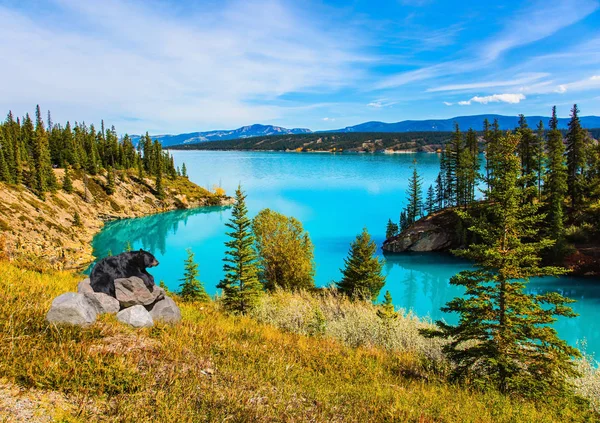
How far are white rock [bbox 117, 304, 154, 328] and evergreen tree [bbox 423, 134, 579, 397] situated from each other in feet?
27.3

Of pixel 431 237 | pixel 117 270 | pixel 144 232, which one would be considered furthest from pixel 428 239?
pixel 144 232

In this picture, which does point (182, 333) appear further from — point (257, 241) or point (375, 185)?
point (375, 185)

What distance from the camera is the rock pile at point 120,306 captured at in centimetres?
696

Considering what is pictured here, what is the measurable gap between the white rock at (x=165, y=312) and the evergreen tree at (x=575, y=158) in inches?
2128

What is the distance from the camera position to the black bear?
10305 millimetres

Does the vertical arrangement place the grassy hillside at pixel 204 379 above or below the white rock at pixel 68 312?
below

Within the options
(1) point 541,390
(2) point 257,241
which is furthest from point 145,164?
(1) point 541,390

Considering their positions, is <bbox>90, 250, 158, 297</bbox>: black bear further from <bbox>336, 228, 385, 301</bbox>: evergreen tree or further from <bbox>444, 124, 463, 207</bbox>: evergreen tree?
<bbox>444, 124, 463, 207</bbox>: evergreen tree

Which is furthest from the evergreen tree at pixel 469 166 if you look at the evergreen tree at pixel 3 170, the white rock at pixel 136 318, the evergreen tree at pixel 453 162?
the evergreen tree at pixel 3 170

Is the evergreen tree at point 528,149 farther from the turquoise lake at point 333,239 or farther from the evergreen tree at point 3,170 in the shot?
the evergreen tree at point 3,170

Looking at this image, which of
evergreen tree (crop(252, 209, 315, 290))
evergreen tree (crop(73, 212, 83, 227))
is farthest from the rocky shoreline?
evergreen tree (crop(73, 212, 83, 227))

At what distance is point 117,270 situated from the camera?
10.8 metres

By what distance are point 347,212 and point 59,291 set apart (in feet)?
238

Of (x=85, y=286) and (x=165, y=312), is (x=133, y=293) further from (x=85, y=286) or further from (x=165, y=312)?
(x=85, y=286)
